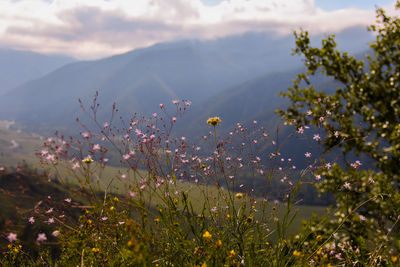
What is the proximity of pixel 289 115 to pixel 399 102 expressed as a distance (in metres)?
3.96

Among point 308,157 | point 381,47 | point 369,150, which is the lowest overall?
point 369,150

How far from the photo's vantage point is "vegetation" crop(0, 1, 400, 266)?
3523mm

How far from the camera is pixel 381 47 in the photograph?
1202 centimetres

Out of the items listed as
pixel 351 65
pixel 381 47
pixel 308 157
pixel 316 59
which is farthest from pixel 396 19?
pixel 308 157

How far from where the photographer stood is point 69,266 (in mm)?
3607

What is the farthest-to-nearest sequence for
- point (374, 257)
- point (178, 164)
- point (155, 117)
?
point (155, 117) < point (178, 164) < point (374, 257)

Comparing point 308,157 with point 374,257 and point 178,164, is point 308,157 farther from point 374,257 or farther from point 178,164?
point 178,164

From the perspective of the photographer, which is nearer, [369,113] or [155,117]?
[155,117]

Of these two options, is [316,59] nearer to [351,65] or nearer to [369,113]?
[351,65]

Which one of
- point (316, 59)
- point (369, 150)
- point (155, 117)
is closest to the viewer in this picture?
point (155, 117)

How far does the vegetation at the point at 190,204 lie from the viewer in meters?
3.52

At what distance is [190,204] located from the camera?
12.1 feet

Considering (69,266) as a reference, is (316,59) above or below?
above

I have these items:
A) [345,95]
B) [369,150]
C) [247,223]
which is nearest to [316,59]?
[345,95]
